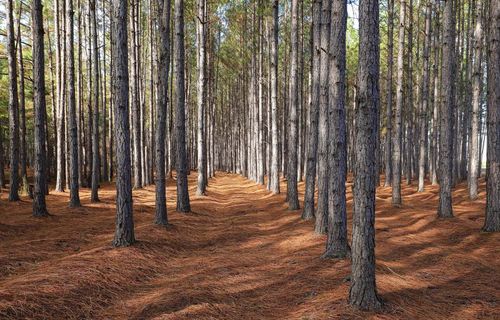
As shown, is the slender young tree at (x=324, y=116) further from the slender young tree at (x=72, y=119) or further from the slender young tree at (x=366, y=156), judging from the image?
the slender young tree at (x=72, y=119)

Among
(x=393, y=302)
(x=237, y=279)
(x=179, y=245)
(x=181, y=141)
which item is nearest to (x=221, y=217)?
(x=181, y=141)

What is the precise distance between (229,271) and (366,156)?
120 inches

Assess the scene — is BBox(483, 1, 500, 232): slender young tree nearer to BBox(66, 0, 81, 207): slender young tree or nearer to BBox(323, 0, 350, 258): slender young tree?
BBox(323, 0, 350, 258): slender young tree

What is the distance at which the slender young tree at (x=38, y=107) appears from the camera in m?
10.3

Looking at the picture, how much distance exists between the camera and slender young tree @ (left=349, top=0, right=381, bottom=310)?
4.38 meters

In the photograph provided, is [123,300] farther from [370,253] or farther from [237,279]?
[370,253]

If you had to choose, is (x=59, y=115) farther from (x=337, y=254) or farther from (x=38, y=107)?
(x=337, y=254)

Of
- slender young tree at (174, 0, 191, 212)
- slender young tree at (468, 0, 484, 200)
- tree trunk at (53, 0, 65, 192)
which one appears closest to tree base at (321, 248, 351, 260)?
slender young tree at (174, 0, 191, 212)

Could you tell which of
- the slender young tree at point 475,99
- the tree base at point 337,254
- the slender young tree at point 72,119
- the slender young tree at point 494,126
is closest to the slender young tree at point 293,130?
the slender young tree at point 494,126

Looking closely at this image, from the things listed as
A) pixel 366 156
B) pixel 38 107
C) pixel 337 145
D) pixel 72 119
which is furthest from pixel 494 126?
pixel 38 107

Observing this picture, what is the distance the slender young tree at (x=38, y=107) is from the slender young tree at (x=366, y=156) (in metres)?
9.18

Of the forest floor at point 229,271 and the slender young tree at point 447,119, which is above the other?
the slender young tree at point 447,119

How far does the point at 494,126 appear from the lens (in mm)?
9266

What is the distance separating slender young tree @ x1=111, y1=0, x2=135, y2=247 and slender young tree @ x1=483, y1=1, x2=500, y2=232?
28.0ft
